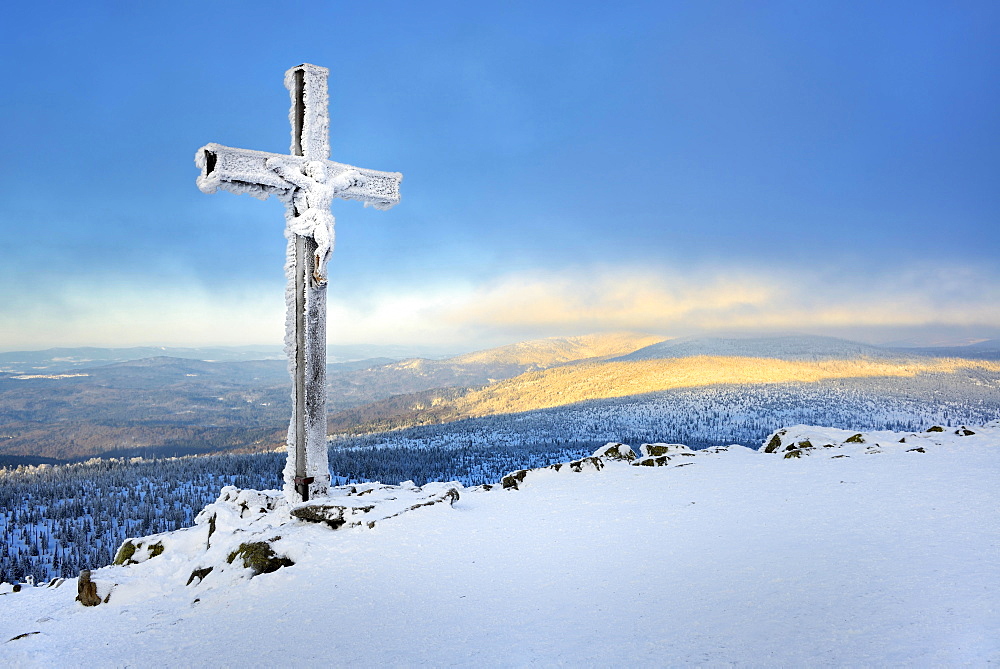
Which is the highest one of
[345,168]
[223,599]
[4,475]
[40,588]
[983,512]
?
[345,168]

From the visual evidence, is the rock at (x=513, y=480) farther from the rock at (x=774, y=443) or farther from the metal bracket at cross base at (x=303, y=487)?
the rock at (x=774, y=443)

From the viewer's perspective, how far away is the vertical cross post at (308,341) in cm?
808

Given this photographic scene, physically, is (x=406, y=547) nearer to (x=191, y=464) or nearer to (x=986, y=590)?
(x=986, y=590)

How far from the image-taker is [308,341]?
808 centimetres

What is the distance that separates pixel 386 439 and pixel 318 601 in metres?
123

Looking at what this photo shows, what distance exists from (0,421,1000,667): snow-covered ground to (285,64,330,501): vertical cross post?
990 mm

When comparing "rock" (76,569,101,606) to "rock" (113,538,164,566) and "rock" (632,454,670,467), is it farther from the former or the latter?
"rock" (632,454,670,467)

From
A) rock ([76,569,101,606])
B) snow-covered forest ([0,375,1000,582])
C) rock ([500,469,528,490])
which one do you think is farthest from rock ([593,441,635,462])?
snow-covered forest ([0,375,1000,582])

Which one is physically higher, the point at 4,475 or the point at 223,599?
the point at 223,599

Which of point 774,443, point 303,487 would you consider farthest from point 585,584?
point 774,443

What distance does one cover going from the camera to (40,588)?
753cm

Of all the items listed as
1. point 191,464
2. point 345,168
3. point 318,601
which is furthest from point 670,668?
point 191,464

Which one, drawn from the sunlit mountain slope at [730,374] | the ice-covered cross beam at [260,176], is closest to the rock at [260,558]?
the ice-covered cross beam at [260,176]

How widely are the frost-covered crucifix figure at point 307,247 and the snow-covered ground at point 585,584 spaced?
1.10 m
